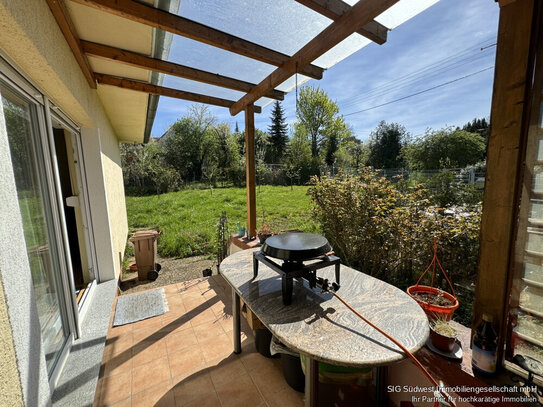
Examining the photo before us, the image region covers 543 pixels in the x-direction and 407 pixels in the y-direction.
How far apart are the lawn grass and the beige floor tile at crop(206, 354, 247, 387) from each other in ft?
8.56

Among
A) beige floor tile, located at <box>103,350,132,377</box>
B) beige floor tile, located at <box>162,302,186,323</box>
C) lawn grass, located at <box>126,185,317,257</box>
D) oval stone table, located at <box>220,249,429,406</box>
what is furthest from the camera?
lawn grass, located at <box>126,185,317,257</box>

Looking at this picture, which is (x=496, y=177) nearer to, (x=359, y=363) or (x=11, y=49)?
(x=359, y=363)

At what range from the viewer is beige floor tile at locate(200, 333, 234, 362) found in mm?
2080

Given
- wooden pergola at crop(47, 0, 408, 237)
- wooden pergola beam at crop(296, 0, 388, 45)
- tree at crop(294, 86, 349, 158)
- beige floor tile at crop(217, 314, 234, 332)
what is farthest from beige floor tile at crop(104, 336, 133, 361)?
tree at crop(294, 86, 349, 158)

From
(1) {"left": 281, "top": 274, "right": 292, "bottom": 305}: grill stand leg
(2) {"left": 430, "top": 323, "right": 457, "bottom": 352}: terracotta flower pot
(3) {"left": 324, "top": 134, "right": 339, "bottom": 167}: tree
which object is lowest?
(2) {"left": 430, "top": 323, "right": 457, "bottom": 352}: terracotta flower pot

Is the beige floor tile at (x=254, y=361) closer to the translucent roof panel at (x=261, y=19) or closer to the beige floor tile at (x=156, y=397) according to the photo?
the beige floor tile at (x=156, y=397)

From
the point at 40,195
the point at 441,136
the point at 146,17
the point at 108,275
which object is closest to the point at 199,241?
the point at 108,275

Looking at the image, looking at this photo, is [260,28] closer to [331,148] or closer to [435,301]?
[435,301]

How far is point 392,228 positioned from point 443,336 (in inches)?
60.1

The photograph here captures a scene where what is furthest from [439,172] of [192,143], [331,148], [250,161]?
[331,148]

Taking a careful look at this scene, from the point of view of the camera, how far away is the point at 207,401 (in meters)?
1.65

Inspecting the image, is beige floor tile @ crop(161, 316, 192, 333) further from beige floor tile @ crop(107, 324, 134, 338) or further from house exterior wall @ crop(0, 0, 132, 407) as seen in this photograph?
house exterior wall @ crop(0, 0, 132, 407)

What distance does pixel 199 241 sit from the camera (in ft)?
18.4

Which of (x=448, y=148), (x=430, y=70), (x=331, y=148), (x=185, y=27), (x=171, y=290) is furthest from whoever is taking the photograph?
(x=331, y=148)
